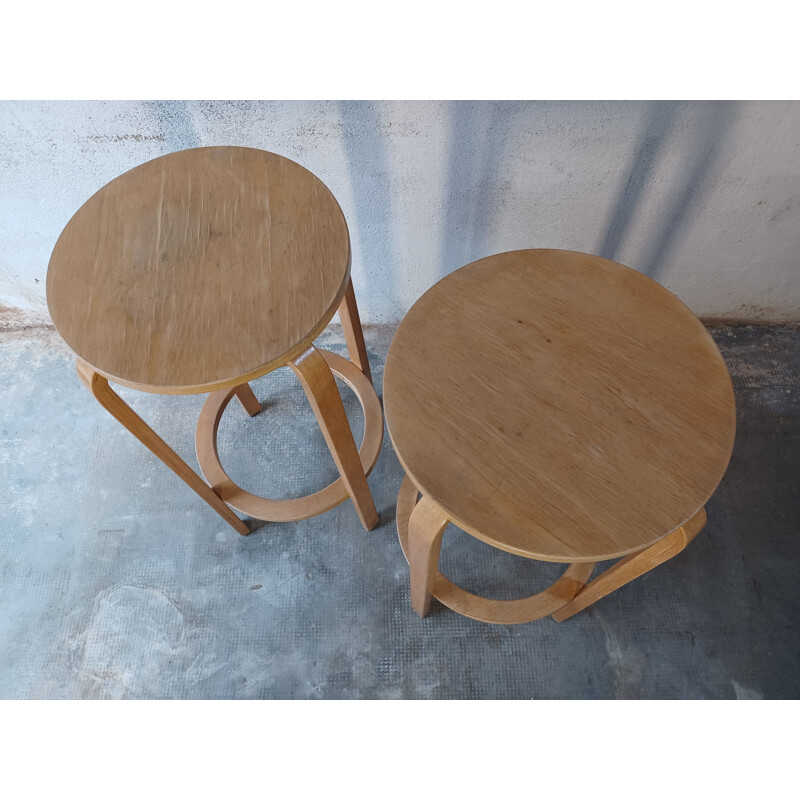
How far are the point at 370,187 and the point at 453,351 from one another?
2.55 feet

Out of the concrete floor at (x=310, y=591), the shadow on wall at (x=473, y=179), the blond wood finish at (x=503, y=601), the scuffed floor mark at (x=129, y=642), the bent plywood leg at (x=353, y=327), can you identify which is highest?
the shadow on wall at (x=473, y=179)

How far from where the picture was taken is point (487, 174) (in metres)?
1.57

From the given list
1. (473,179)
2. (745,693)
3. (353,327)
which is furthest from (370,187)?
(745,693)

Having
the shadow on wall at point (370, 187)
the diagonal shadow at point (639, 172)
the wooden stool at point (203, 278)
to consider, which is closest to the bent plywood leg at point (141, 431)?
the wooden stool at point (203, 278)

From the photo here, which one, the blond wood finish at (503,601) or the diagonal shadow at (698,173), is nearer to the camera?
the diagonal shadow at (698,173)

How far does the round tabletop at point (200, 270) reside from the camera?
1001 millimetres

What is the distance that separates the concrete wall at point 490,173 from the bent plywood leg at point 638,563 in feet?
3.26

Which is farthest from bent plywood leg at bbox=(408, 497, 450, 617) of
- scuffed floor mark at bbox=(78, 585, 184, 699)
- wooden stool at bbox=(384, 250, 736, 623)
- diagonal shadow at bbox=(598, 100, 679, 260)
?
diagonal shadow at bbox=(598, 100, 679, 260)

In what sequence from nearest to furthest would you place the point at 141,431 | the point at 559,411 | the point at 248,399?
1. the point at 559,411
2. the point at 141,431
3. the point at 248,399

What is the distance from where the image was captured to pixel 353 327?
156 centimetres

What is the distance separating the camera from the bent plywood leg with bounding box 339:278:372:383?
1468 millimetres

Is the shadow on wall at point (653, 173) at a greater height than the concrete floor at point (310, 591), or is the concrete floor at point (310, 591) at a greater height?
the shadow on wall at point (653, 173)

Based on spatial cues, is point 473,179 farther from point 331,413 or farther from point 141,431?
point 141,431

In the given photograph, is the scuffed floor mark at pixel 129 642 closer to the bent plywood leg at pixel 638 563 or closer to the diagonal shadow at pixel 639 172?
the bent plywood leg at pixel 638 563
